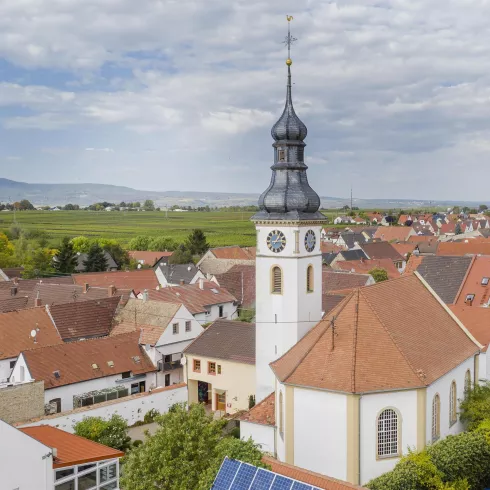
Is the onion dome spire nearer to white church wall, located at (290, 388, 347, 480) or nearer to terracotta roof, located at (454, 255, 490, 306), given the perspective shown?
white church wall, located at (290, 388, 347, 480)

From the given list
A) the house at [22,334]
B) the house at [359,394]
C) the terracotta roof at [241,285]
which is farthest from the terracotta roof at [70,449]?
the terracotta roof at [241,285]

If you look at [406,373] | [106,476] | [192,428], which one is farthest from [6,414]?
[406,373]

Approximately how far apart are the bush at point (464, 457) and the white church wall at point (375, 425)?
107cm

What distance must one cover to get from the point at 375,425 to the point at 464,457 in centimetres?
389

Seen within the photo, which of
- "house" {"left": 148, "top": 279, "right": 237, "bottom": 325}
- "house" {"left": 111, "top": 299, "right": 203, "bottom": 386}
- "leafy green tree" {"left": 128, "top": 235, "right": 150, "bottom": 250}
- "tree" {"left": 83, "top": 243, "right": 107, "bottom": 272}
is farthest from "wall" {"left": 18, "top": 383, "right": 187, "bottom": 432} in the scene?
"leafy green tree" {"left": 128, "top": 235, "right": 150, "bottom": 250}

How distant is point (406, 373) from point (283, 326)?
23.1ft

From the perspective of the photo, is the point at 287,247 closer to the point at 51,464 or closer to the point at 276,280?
the point at 276,280

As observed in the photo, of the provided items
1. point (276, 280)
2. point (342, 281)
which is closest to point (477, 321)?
point (276, 280)

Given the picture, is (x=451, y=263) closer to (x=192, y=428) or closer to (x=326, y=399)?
(x=326, y=399)

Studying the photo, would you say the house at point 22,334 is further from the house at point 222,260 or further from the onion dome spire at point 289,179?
the house at point 222,260

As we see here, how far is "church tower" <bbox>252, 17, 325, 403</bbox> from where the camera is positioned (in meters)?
30.1

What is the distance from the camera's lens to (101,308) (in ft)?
167

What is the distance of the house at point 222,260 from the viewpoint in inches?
3755

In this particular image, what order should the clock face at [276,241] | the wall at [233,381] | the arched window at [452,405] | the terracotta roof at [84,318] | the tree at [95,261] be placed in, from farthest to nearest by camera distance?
the tree at [95,261]
the terracotta roof at [84,318]
the wall at [233,381]
the clock face at [276,241]
the arched window at [452,405]
